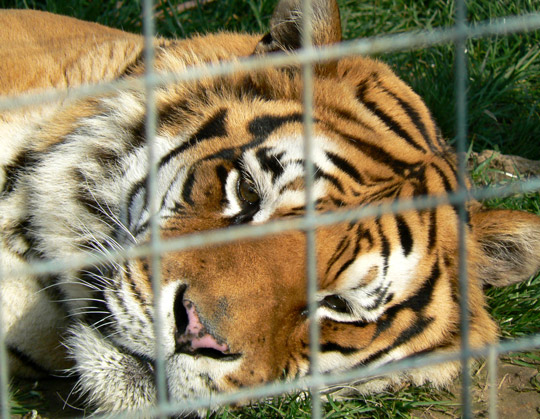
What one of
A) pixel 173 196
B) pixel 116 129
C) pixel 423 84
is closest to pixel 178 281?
pixel 173 196

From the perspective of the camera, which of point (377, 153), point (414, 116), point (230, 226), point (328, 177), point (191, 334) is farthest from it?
point (414, 116)

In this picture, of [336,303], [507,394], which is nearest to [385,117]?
[336,303]

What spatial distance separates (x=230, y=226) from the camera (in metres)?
2.03

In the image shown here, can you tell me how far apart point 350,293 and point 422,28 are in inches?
108

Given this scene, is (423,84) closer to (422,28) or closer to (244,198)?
(422,28)

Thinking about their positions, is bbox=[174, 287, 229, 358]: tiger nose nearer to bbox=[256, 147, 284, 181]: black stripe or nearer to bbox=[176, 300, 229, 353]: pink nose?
bbox=[176, 300, 229, 353]: pink nose

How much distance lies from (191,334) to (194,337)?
1 centimetres

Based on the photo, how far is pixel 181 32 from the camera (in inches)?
161

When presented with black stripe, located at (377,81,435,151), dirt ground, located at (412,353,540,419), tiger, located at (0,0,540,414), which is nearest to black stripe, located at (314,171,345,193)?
tiger, located at (0,0,540,414)

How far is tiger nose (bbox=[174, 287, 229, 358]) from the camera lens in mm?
1820

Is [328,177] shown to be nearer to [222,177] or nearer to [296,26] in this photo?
[222,177]

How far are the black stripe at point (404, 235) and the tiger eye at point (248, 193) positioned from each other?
0.44m

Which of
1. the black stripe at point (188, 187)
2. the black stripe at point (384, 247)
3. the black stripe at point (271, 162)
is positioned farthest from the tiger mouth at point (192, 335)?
the black stripe at point (384, 247)

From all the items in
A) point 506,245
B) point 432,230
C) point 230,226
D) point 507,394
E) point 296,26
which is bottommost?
point 507,394
